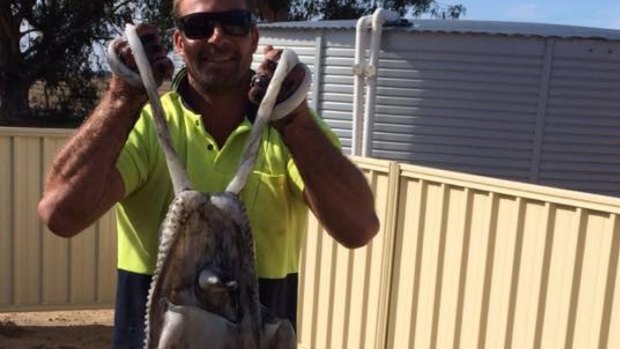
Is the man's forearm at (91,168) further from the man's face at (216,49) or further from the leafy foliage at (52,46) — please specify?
the leafy foliage at (52,46)

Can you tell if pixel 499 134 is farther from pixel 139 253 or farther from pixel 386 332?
pixel 139 253

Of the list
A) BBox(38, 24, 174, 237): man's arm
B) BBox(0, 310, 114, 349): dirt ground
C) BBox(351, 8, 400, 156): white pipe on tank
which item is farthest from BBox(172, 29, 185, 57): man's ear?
BBox(351, 8, 400, 156): white pipe on tank

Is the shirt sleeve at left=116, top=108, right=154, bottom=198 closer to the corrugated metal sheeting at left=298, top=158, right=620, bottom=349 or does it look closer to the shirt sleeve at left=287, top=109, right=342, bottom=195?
the shirt sleeve at left=287, top=109, right=342, bottom=195

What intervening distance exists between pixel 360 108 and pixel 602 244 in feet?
19.5

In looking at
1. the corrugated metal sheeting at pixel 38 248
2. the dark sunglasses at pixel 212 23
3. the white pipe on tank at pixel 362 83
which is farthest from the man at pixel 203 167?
the white pipe on tank at pixel 362 83

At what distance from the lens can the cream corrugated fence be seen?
4387 millimetres

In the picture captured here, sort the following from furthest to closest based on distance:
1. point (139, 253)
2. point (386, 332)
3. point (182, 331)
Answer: point (386, 332) → point (139, 253) → point (182, 331)

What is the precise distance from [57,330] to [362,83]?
14.3 ft

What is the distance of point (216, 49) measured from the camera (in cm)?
200

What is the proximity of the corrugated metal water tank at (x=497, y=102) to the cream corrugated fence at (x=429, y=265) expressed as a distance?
4505 millimetres

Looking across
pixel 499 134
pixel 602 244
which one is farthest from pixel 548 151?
pixel 602 244

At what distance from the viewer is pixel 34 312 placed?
7.18 meters

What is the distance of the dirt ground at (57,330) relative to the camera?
6934 mm

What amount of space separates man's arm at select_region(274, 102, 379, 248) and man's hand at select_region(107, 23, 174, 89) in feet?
0.94
